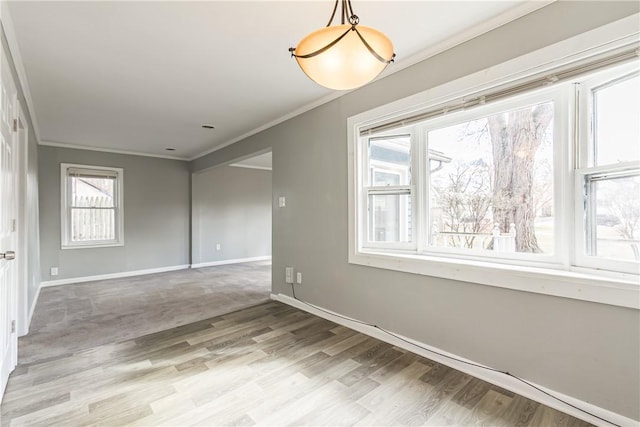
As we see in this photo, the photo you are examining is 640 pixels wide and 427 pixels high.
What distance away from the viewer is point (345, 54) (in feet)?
4.23

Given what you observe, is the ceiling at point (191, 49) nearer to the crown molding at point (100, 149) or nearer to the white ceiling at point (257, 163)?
the crown molding at point (100, 149)

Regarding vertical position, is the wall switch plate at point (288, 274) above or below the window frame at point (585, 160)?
below

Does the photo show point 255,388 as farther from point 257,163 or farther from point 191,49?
point 257,163

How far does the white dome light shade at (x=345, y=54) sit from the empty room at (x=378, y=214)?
0.01 metres

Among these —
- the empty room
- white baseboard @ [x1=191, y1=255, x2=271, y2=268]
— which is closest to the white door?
the empty room

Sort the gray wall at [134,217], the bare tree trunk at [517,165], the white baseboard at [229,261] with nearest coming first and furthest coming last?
the bare tree trunk at [517,165]
the gray wall at [134,217]
the white baseboard at [229,261]

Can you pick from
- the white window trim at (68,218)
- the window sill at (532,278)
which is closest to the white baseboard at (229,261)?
the white window trim at (68,218)

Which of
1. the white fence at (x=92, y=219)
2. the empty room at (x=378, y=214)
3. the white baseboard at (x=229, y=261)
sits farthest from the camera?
the white baseboard at (x=229, y=261)

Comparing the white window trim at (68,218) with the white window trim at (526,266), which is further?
the white window trim at (68,218)

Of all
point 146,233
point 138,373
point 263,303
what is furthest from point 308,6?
point 146,233

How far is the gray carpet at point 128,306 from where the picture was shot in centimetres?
274

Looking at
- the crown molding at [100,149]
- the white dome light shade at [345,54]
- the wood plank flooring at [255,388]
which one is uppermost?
the crown molding at [100,149]

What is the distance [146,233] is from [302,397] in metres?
5.28

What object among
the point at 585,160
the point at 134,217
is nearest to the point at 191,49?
the point at 585,160
